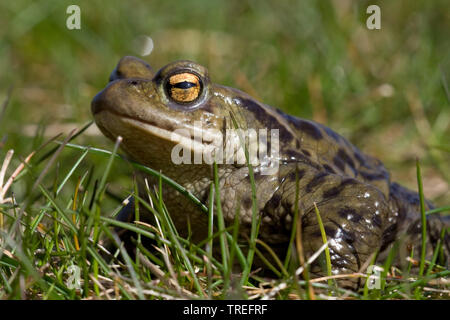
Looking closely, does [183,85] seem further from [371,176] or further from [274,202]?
[371,176]

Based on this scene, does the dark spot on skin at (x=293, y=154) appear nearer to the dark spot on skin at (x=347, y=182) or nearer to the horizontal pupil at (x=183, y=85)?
the dark spot on skin at (x=347, y=182)

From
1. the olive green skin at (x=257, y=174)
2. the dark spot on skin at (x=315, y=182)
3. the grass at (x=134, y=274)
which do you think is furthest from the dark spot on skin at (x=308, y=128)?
the grass at (x=134, y=274)

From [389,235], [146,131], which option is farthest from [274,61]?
[146,131]

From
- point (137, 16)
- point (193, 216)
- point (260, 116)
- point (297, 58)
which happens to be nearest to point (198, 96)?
point (260, 116)

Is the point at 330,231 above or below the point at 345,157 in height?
below

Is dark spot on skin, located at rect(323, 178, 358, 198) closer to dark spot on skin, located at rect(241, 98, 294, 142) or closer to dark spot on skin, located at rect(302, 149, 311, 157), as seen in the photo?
dark spot on skin, located at rect(302, 149, 311, 157)

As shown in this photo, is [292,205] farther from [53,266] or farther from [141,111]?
[53,266]
